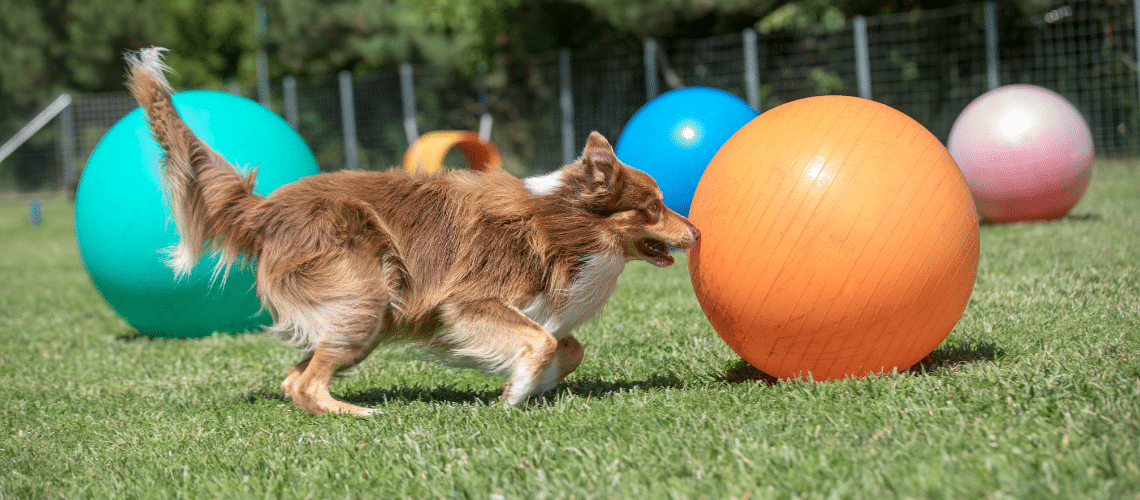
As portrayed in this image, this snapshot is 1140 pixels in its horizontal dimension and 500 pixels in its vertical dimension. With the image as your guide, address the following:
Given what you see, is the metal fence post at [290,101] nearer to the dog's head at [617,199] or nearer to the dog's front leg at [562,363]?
the dog's front leg at [562,363]

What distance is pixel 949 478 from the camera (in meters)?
2.74

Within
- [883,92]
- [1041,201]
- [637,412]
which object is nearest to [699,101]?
[1041,201]

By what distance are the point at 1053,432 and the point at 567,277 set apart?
7.23 feet

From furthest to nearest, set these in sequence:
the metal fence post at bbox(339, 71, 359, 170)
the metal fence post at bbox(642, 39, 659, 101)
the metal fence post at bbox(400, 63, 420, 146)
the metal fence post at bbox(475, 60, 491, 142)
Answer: the metal fence post at bbox(339, 71, 359, 170), the metal fence post at bbox(400, 63, 420, 146), the metal fence post at bbox(475, 60, 491, 142), the metal fence post at bbox(642, 39, 659, 101)

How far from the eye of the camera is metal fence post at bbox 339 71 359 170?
Answer: 76.4ft

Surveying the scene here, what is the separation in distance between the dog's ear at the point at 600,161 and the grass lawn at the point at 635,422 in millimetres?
1061

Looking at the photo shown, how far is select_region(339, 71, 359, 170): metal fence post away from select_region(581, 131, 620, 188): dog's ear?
19.9 metres

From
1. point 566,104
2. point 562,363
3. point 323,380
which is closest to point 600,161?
point 562,363

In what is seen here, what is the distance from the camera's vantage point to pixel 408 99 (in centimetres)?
2295

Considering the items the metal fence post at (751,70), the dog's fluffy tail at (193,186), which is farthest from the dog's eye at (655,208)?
the metal fence post at (751,70)

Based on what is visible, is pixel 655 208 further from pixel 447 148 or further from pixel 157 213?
pixel 447 148

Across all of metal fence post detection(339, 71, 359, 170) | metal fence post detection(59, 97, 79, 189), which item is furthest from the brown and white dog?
metal fence post detection(59, 97, 79, 189)

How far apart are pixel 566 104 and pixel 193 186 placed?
637 inches

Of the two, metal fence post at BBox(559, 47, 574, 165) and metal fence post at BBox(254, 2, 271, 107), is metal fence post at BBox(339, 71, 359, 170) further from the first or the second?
metal fence post at BBox(559, 47, 574, 165)
